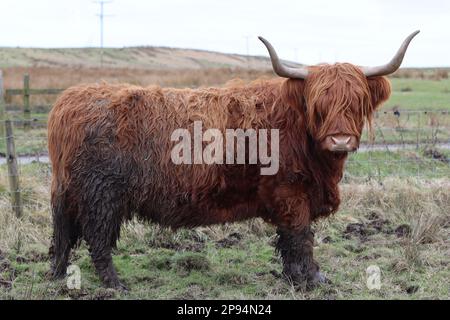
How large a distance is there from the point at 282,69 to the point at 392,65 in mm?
805

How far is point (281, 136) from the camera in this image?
15.7ft

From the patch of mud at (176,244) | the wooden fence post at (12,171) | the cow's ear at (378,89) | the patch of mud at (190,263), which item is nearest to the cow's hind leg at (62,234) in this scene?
the patch of mud at (190,263)

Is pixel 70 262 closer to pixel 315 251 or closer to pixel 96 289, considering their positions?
pixel 96 289

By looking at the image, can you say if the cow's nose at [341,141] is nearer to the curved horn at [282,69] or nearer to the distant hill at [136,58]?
the curved horn at [282,69]

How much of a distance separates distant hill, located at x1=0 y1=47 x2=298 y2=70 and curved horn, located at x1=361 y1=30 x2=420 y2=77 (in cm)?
4091

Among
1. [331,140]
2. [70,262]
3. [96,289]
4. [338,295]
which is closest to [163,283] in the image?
[96,289]

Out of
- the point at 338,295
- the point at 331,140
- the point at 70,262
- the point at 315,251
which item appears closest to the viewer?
the point at 331,140

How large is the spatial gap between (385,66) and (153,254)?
2.66m

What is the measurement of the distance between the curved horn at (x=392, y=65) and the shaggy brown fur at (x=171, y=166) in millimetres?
73

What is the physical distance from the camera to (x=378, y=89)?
187 inches

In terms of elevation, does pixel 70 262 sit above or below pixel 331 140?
below

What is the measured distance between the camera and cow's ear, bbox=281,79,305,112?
4.70m

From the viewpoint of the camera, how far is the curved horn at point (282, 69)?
4.54 metres

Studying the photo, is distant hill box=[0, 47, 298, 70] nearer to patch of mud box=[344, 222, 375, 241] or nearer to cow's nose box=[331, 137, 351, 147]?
patch of mud box=[344, 222, 375, 241]
